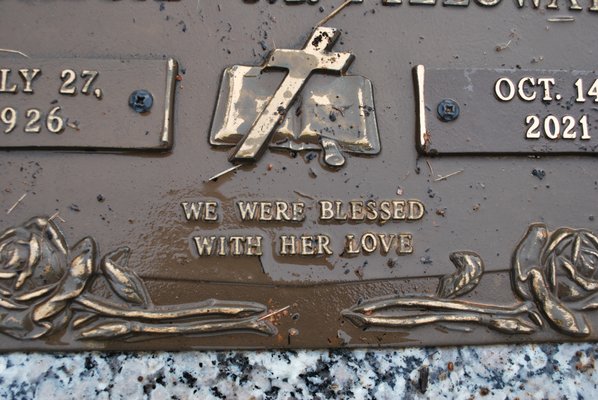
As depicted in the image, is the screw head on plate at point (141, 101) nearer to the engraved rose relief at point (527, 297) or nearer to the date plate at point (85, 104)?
the date plate at point (85, 104)

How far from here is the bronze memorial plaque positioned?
1.75 metres

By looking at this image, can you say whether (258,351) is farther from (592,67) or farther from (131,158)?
(592,67)

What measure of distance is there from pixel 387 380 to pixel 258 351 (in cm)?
44

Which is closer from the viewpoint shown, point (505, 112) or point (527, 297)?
point (527, 297)

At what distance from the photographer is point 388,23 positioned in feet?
6.47

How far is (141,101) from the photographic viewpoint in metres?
1.84

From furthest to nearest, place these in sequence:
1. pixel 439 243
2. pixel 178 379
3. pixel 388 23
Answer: pixel 388 23 < pixel 439 243 < pixel 178 379

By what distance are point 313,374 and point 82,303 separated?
793 millimetres

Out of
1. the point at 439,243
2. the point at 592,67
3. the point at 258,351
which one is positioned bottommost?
the point at 258,351

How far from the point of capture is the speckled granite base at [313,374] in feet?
5.62

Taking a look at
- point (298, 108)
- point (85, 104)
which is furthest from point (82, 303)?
point (298, 108)

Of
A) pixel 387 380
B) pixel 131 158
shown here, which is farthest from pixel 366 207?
pixel 131 158

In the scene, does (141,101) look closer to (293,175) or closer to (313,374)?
(293,175)

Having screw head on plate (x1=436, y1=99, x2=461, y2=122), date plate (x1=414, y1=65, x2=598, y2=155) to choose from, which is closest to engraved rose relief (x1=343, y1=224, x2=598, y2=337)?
date plate (x1=414, y1=65, x2=598, y2=155)
